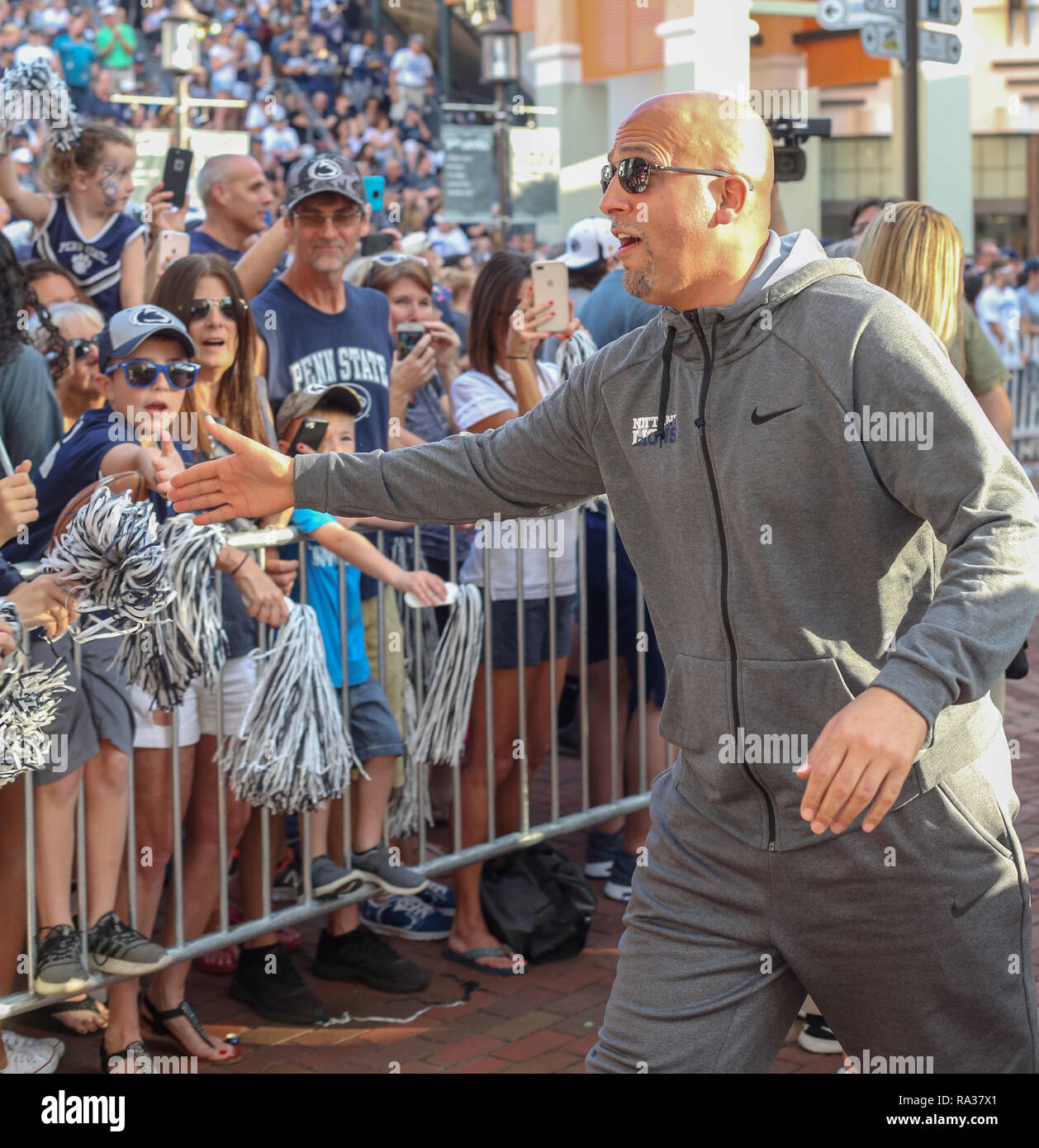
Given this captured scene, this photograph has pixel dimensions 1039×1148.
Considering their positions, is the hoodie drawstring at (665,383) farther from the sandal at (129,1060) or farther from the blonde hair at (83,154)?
the blonde hair at (83,154)

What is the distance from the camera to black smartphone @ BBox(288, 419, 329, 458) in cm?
471

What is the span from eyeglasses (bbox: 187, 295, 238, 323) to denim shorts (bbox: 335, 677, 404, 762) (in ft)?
3.90

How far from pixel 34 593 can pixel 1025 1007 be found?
227cm

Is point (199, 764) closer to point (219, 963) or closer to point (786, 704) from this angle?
point (219, 963)

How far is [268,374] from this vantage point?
5.20m

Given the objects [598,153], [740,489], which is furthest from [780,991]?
[598,153]

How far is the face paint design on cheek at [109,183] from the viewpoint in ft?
21.4

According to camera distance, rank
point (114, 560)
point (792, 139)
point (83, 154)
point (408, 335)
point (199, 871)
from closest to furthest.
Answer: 1. point (114, 560)
2. point (199, 871)
3. point (408, 335)
4. point (83, 154)
5. point (792, 139)

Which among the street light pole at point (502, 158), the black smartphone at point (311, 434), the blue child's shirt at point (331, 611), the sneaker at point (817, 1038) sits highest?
the street light pole at point (502, 158)

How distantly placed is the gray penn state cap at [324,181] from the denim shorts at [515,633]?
1.51 meters

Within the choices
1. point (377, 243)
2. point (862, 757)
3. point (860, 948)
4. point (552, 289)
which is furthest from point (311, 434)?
point (377, 243)

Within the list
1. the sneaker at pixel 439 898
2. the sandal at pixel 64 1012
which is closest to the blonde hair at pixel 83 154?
the sneaker at pixel 439 898

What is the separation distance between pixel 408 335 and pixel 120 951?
286 centimetres

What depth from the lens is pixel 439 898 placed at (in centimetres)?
550
